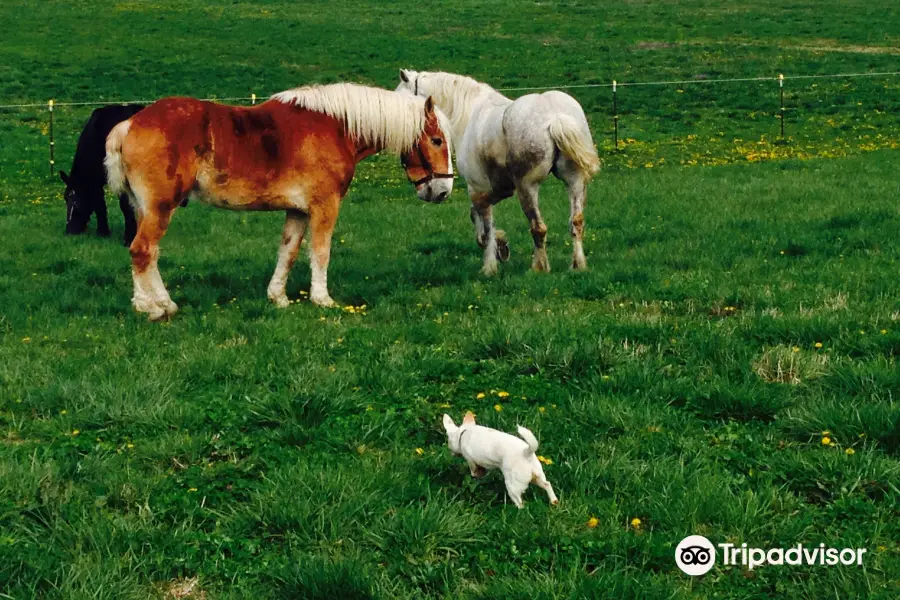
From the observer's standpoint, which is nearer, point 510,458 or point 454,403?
point 510,458

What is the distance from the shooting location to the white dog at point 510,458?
423 cm

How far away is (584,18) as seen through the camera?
50.8 meters

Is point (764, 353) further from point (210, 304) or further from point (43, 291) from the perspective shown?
point (43, 291)

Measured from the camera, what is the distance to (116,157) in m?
8.48

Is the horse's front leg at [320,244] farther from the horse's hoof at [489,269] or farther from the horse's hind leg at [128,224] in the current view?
the horse's hind leg at [128,224]

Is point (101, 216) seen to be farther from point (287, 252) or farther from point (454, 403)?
point (454, 403)

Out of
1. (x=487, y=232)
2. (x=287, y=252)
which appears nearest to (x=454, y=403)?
(x=287, y=252)

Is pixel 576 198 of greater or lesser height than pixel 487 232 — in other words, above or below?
above

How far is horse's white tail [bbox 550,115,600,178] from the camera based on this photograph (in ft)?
31.4

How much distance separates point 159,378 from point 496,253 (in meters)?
5.54

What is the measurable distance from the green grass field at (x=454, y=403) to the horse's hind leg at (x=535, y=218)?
0.44 m

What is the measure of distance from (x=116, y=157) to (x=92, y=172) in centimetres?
574

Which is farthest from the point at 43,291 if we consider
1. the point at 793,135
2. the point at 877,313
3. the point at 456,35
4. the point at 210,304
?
the point at 456,35

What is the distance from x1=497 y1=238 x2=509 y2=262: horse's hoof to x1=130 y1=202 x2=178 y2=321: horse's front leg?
4007 mm
